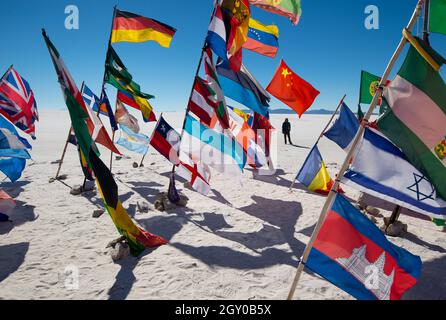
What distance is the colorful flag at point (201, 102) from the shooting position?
730cm

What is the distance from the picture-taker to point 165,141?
7.86 meters

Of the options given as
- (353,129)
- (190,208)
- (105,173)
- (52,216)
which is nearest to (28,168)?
(52,216)

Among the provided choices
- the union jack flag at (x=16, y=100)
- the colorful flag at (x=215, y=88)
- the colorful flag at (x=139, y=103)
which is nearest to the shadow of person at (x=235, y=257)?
the colorful flag at (x=215, y=88)

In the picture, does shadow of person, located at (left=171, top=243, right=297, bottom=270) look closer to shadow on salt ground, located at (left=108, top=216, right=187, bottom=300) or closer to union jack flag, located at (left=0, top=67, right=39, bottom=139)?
shadow on salt ground, located at (left=108, top=216, right=187, bottom=300)

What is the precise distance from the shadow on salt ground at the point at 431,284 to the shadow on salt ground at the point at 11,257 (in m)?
6.78

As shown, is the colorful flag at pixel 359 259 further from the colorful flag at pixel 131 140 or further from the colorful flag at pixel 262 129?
the colorful flag at pixel 131 140

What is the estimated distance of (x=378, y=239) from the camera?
132 inches

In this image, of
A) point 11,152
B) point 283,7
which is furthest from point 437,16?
point 11,152

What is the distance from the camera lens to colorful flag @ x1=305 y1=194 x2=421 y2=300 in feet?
→ 10.9

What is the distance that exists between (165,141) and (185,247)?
336 cm

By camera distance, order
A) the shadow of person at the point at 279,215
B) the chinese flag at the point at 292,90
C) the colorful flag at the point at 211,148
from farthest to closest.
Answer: the chinese flag at the point at 292,90 < the colorful flag at the point at 211,148 < the shadow of person at the point at 279,215

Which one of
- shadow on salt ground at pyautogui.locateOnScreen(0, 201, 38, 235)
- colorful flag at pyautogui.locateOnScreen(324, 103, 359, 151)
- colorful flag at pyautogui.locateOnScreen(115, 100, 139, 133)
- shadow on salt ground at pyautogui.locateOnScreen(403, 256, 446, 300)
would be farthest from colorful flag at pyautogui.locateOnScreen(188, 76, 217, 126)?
shadow on salt ground at pyautogui.locateOnScreen(403, 256, 446, 300)

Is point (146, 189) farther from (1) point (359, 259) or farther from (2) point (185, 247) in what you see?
(1) point (359, 259)

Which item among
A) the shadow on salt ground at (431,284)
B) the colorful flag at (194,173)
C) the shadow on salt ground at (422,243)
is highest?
the colorful flag at (194,173)
